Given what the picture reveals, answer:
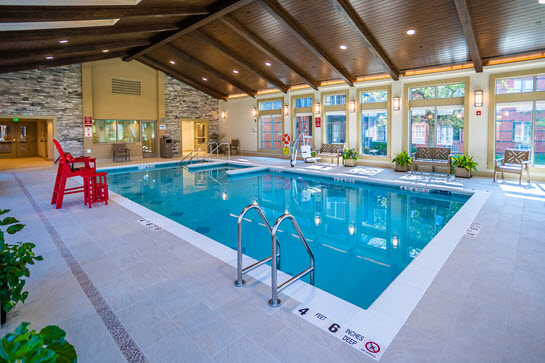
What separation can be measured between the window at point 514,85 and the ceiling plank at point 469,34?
2.27 feet

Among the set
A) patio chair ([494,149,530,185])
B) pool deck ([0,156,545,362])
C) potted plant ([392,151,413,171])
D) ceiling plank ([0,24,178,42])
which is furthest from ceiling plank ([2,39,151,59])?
patio chair ([494,149,530,185])

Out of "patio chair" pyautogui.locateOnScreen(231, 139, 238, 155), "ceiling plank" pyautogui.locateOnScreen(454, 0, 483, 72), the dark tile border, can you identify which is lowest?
the dark tile border

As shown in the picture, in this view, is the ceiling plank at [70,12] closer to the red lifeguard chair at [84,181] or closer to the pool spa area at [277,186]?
the pool spa area at [277,186]

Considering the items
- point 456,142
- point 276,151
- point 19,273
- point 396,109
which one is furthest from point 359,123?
point 19,273

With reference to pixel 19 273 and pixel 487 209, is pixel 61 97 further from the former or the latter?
pixel 487 209

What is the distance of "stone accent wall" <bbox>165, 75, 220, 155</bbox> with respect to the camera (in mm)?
15359

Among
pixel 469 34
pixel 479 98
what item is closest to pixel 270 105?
pixel 479 98

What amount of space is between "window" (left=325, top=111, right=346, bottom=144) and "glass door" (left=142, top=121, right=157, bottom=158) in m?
8.19

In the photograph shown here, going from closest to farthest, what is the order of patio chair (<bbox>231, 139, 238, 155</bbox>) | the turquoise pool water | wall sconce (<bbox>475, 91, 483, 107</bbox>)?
the turquoise pool water → wall sconce (<bbox>475, 91, 483, 107</bbox>) → patio chair (<bbox>231, 139, 238, 155</bbox>)

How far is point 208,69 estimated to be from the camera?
515 inches

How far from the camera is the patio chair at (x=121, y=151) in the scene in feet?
44.9

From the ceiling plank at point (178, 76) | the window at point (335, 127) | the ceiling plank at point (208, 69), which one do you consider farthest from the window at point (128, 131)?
the window at point (335, 127)

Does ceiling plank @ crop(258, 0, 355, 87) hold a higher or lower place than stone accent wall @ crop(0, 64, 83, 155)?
higher

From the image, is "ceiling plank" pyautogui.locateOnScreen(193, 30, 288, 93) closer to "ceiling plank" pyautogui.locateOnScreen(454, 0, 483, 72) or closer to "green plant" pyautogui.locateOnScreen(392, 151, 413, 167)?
"green plant" pyautogui.locateOnScreen(392, 151, 413, 167)
